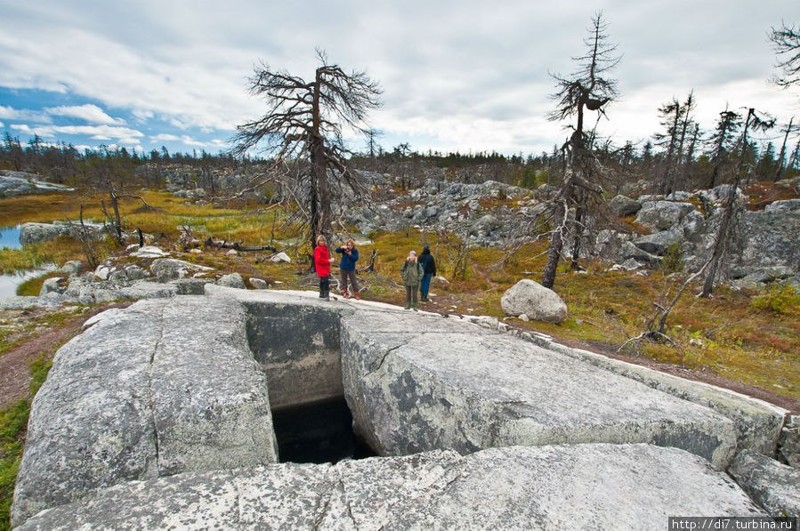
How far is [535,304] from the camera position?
12234 mm

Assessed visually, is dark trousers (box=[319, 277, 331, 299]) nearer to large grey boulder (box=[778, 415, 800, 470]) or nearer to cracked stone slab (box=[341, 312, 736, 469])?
cracked stone slab (box=[341, 312, 736, 469])

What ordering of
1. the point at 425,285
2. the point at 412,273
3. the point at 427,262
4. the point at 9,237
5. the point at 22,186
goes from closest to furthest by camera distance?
1. the point at 412,273
2. the point at 427,262
3. the point at 425,285
4. the point at 9,237
5. the point at 22,186

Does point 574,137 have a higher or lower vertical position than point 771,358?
higher

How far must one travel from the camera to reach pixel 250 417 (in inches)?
181

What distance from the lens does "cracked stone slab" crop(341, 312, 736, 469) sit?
15.9 feet

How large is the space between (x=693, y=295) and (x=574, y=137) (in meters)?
11.7

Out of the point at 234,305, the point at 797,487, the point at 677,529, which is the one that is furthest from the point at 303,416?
the point at 797,487

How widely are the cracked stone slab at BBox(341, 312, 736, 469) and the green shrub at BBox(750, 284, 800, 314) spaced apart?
51.7 ft

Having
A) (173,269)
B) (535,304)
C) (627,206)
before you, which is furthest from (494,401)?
(627,206)

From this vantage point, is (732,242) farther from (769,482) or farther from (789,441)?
(769,482)

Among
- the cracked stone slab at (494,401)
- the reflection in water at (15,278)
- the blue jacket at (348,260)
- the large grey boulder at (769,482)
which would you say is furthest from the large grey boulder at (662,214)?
the reflection in water at (15,278)

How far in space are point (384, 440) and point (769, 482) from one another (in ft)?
17.4

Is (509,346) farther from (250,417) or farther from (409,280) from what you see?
(250,417)

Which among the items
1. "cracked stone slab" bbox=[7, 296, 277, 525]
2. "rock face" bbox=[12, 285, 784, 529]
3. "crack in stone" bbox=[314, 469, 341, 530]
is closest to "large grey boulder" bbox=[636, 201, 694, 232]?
"rock face" bbox=[12, 285, 784, 529]
